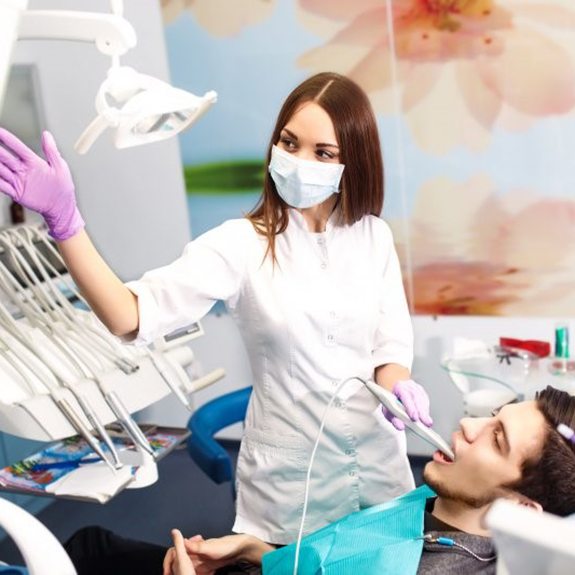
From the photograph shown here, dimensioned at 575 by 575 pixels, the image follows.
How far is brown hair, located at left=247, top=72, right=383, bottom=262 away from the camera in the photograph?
1.60m

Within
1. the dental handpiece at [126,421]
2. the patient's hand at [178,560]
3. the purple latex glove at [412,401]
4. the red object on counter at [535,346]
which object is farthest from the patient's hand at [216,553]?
the red object on counter at [535,346]

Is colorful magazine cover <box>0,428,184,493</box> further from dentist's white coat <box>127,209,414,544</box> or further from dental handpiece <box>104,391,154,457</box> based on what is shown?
dentist's white coat <box>127,209,414,544</box>

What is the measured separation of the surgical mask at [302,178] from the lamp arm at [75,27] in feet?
1.37

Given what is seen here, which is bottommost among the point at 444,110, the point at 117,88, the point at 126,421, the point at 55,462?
the point at 55,462

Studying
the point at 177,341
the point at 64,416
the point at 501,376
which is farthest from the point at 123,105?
the point at 501,376

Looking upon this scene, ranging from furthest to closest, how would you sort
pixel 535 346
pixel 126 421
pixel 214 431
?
pixel 535 346 → pixel 214 431 → pixel 126 421

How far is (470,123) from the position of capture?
2.83m

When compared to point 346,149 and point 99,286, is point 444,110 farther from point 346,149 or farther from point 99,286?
point 99,286

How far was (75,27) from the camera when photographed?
129cm

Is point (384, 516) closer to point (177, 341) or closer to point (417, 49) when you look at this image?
point (177, 341)

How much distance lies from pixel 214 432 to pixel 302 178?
3.24ft

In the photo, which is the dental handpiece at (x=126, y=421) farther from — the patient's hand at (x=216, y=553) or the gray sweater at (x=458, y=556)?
the gray sweater at (x=458, y=556)

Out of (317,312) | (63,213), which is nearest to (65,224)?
(63,213)

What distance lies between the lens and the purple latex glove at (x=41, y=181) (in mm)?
1143
